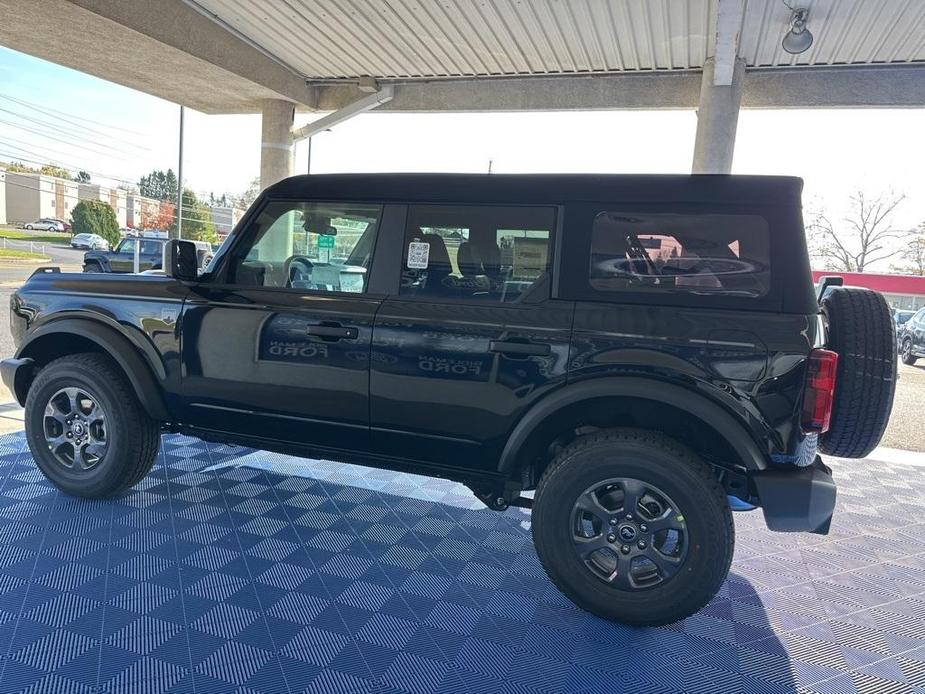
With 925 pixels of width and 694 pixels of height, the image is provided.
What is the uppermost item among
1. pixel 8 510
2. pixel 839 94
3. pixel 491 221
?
pixel 839 94

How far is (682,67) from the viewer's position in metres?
9.23

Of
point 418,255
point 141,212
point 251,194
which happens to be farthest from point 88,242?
point 418,255

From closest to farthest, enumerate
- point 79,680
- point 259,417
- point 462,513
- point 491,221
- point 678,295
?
point 79,680, point 678,295, point 491,221, point 259,417, point 462,513

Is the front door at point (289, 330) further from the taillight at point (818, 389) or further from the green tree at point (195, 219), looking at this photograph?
the green tree at point (195, 219)

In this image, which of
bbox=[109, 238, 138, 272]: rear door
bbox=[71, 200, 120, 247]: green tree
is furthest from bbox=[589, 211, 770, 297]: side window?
bbox=[71, 200, 120, 247]: green tree

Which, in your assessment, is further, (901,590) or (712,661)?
(901,590)

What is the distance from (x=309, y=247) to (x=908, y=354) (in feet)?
55.1

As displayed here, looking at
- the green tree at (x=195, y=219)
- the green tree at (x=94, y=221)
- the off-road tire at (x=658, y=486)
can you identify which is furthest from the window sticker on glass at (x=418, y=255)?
the green tree at (x=195, y=219)

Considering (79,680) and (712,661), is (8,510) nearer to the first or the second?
(79,680)

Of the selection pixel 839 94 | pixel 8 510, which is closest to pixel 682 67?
pixel 839 94

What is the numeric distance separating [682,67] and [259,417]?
894 centimetres

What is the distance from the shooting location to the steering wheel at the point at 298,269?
3053 millimetres

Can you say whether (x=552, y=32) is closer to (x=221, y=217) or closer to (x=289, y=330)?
(x=289, y=330)

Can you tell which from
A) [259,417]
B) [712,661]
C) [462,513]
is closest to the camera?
[712,661]
